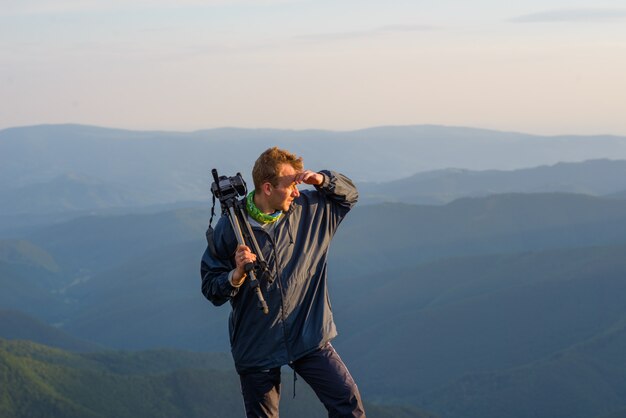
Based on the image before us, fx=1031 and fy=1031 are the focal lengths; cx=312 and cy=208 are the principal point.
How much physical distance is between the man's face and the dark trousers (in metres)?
1.21

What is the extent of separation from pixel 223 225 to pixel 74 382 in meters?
72.1

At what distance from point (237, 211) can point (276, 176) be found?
0.40 m

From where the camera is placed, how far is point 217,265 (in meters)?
8.02

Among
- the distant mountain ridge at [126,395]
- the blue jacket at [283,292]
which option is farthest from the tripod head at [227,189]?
the distant mountain ridge at [126,395]

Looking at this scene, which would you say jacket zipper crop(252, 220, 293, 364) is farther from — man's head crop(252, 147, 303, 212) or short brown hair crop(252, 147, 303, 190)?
short brown hair crop(252, 147, 303, 190)

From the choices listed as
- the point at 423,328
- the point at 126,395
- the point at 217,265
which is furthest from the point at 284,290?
the point at 423,328

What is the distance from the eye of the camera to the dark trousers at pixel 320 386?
26.7 feet

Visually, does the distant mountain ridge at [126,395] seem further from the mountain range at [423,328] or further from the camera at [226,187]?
the camera at [226,187]

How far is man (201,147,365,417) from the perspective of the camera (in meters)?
7.93

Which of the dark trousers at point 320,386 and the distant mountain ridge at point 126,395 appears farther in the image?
the distant mountain ridge at point 126,395

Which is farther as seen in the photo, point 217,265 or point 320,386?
point 320,386

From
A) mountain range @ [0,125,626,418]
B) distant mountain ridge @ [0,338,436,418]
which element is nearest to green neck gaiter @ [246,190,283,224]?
distant mountain ridge @ [0,338,436,418]

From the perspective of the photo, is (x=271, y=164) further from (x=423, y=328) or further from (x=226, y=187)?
(x=423, y=328)

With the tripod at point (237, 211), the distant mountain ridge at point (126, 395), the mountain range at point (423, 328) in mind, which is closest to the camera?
the tripod at point (237, 211)
